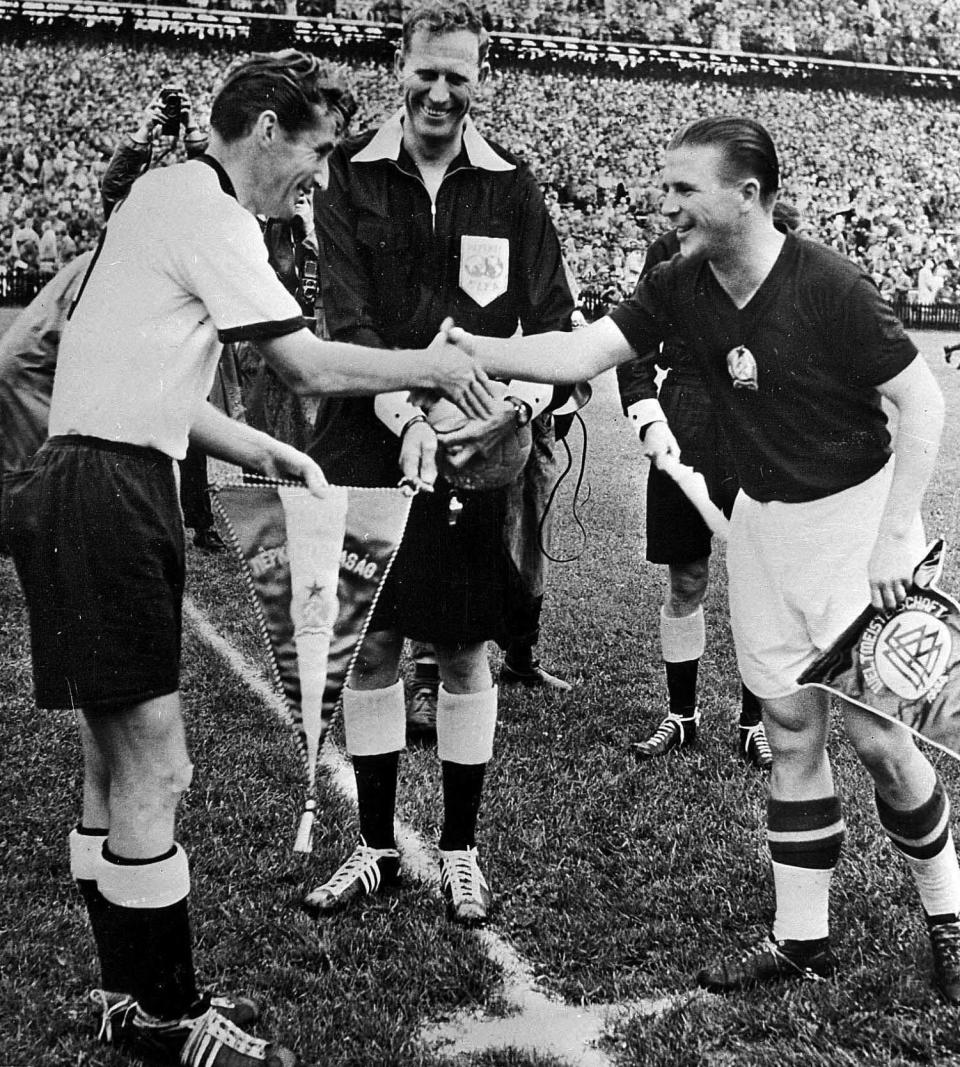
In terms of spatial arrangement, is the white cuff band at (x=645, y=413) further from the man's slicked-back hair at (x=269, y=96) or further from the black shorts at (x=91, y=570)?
the black shorts at (x=91, y=570)

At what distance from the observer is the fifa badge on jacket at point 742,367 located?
2.13 m

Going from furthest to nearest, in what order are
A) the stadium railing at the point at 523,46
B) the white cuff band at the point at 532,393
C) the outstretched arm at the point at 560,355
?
1. the stadium railing at the point at 523,46
2. the white cuff band at the point at 532,393
3. the outstretched arm at the point at 560,355

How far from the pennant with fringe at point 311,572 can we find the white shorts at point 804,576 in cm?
76

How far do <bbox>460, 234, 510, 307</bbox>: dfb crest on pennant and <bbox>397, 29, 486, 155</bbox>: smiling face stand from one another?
23cm

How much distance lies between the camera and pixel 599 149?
5.26 m

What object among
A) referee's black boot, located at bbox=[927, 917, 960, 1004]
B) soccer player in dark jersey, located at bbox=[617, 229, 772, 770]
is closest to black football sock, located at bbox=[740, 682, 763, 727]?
soccer player in dark jersey, located at bbox=[617, 229, 772, 770]

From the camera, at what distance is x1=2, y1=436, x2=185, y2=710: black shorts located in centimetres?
173

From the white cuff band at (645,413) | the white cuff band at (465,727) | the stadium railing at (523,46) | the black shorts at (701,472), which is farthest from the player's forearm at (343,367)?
the stadium railing at (523,46)

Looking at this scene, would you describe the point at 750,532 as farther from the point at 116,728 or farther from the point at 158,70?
the point at 158,70

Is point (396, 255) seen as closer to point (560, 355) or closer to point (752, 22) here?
point (560, 355)

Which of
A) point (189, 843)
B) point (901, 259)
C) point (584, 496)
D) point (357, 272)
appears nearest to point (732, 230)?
point (357, 272)

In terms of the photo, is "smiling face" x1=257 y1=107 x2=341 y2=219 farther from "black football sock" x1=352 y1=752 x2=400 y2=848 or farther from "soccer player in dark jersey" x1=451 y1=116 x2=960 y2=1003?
"black football sock" x1=352 y1=752 x2=400 y2=848

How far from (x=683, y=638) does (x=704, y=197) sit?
1934 millimetres

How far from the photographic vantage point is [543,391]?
261 centimetres
